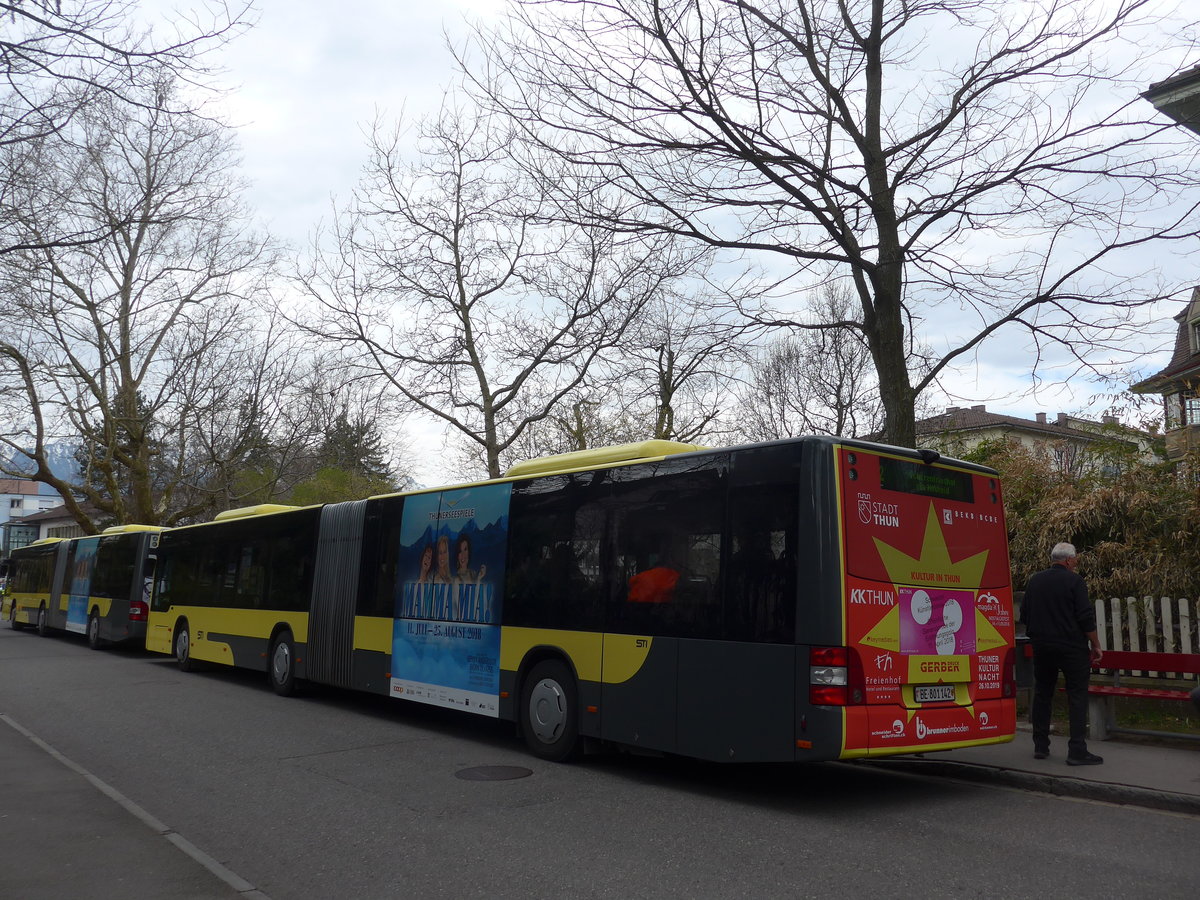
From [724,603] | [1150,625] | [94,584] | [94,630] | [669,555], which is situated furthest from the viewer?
[94,584]

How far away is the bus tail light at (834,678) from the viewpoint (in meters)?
7.07

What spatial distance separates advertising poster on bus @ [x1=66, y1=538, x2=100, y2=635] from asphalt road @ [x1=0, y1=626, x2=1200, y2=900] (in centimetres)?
1620

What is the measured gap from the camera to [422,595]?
11.9 m

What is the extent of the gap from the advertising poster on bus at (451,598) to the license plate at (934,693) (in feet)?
14.7

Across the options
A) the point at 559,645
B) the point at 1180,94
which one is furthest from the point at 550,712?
the point at 1180,94

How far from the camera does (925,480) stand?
8.15 meters

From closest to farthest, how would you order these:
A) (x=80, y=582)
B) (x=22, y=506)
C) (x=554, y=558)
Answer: (x=554, y=558) → (x=80, y=582) → (x=22, y=506)

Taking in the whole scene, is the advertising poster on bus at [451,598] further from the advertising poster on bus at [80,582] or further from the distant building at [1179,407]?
the advertising poster on bus at [80,582]

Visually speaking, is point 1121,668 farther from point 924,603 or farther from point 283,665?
point 283,665

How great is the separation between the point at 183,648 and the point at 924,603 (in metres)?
15.8

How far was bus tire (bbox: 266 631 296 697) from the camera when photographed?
14.8m

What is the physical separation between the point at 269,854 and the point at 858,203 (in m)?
9.39

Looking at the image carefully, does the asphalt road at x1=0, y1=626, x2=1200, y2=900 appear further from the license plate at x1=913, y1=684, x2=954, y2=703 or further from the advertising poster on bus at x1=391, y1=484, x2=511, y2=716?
the license plate at x1=913, y1=684, x2=954, y2=703

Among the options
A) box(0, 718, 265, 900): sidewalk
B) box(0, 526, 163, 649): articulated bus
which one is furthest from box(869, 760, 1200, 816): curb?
box(0, 526, 163, 649): articulated bus
